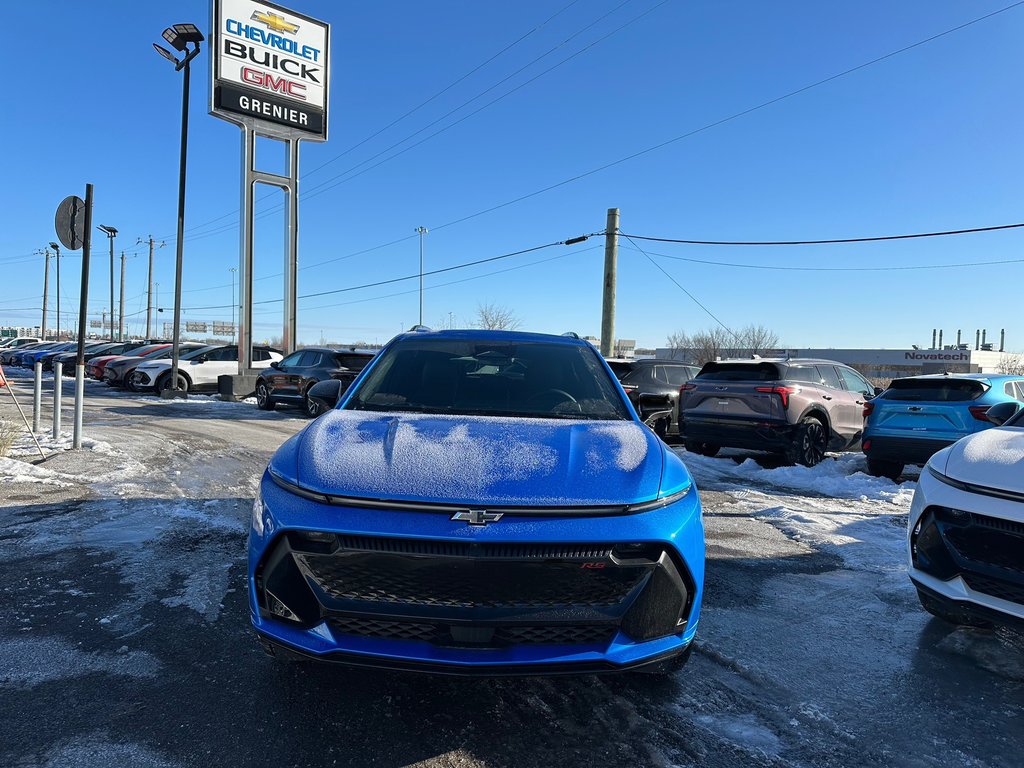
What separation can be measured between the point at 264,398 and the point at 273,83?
11365mm

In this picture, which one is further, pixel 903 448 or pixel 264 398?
pixel 264 398

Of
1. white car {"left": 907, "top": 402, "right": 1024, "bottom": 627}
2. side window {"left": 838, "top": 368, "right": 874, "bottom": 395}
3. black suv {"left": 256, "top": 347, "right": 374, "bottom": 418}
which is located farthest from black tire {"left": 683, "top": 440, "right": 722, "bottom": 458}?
black suv {"left": 256, "top": 347, "right": 374, "bottom": 418}

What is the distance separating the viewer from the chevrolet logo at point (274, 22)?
20281mm

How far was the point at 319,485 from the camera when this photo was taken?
240 centimetres

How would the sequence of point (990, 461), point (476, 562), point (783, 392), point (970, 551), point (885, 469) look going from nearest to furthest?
point (476, 562) → point (970, 551) → point (990, 461) → point (885, 469) → point (783, 392)

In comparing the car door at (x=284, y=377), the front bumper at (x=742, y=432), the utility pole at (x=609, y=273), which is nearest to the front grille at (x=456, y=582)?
the front bumper at (x=742, y=432)

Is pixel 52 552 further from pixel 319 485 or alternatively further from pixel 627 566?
pixel 627 566

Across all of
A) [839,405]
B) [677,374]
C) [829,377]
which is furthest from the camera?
[677,374]

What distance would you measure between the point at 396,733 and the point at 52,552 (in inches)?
133

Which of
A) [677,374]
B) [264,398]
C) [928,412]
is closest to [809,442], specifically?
[928,412]

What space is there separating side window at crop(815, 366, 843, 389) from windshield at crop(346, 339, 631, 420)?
7.19m

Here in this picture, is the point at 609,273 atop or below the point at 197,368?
atop

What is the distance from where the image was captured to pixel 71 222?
794cm

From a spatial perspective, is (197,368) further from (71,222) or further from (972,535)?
(972,535)
